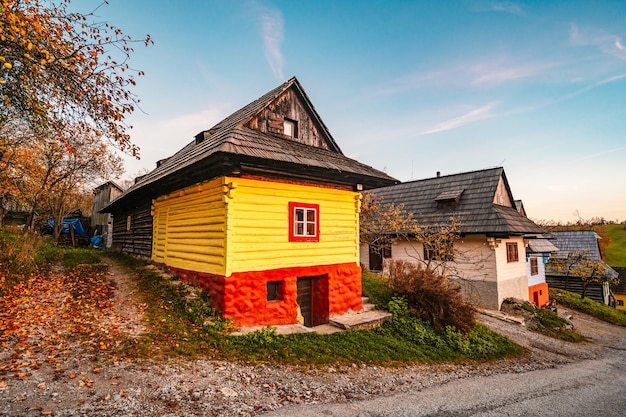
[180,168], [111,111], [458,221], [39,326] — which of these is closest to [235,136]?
[180,168]

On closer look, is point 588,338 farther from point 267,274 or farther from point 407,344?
point 267,274

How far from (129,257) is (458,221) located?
16568 mm

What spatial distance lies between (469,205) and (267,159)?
42.2 feet

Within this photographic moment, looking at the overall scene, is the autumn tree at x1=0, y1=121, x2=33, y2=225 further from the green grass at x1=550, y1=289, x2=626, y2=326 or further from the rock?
the green grass at x1=550, y1=289, x2=626, y2=326

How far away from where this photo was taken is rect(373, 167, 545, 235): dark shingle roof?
14.3 m

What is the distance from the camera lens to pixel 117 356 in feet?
17.3

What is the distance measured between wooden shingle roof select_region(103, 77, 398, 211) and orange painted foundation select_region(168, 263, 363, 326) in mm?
2674

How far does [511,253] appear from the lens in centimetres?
1541

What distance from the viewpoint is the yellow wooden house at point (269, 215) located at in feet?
24.1

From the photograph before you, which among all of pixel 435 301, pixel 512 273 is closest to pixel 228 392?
pixel 435 301

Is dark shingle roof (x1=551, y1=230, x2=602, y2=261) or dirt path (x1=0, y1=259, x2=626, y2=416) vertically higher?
dark shingle roof (x1=551, y1=230, x2=602, y2=261)

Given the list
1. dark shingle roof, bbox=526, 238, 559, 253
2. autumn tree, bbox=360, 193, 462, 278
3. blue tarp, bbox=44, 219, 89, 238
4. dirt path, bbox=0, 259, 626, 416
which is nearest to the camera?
dirt path, bbox=0, 259, 626, 416

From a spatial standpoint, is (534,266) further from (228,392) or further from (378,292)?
(228,392)

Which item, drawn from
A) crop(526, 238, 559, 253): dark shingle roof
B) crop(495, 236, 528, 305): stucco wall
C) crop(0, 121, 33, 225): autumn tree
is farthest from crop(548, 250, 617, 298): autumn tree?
crop(0, 121, 33, 225): autumn tree
